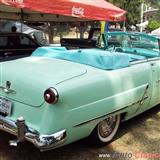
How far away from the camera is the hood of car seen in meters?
3.34

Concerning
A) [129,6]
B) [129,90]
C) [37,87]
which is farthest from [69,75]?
[129,6]

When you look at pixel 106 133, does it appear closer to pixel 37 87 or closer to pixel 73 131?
pixel 73 131

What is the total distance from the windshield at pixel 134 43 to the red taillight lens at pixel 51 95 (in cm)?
257

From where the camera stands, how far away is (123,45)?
225 inches

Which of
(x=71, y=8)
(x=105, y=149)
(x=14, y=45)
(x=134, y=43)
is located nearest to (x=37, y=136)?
(x=105, y=149)

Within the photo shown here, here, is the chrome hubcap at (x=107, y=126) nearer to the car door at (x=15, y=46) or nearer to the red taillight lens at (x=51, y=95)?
the red taillight lens at (x=51, y=95)

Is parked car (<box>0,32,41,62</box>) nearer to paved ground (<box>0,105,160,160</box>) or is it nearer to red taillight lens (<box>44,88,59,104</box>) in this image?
paved ground (<box>0,105,160,160</box>)

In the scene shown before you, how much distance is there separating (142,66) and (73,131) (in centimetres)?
169

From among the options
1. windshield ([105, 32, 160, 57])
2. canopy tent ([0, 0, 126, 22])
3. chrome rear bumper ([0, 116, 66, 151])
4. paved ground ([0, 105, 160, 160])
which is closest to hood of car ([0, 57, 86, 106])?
chrome rear bumper ([0, 116, 66, 151])

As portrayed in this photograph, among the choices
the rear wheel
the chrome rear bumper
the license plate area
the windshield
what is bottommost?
the rear wheel

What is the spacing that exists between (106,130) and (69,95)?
1087 millimetres

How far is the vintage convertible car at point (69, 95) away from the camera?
323 cm

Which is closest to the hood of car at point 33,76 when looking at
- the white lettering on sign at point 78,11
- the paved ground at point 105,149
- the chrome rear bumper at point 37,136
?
the chrome rear bumper at point 37,136

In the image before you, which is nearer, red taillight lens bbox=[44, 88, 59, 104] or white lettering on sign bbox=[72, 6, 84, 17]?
red taillight lens bbox=[44, 88, 59, 104]
